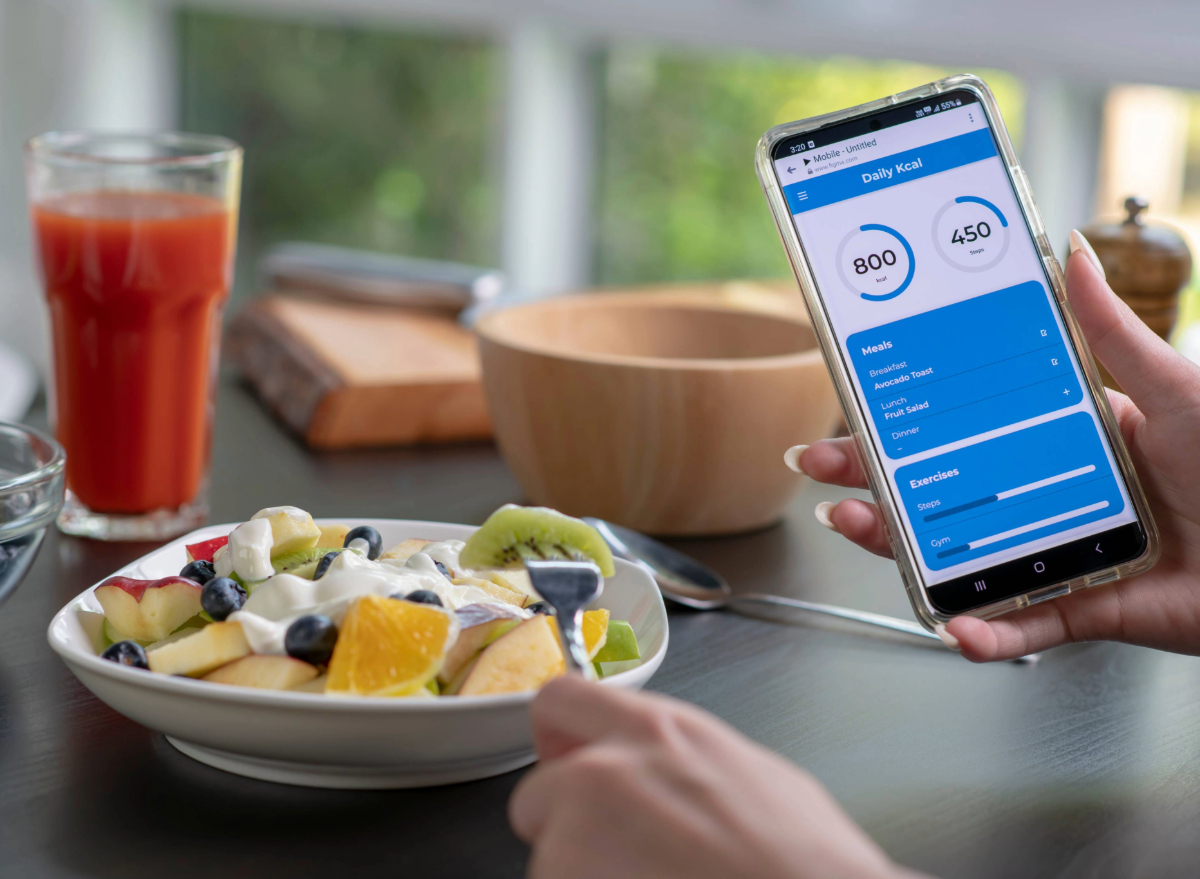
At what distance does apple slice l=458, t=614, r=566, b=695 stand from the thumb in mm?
398

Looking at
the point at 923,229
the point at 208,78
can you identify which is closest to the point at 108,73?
the point at 208,78

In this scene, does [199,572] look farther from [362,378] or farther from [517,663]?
[362,378]

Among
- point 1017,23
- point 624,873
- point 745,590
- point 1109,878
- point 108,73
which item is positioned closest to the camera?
point 624,873

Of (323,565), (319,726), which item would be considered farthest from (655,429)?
(319,726)

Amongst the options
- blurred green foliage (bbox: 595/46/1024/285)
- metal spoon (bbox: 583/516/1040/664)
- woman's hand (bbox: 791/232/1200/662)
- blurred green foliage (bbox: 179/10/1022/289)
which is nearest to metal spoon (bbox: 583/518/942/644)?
metal spoon (bbox: 583/516/1040/664)

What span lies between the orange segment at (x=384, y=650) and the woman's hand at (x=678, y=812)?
0.11 metres

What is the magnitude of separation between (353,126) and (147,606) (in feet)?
9.05

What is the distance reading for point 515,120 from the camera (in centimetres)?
307

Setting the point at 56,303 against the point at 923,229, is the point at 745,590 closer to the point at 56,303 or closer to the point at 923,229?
the point at 923,229

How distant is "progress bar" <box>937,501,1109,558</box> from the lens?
2.43 ft

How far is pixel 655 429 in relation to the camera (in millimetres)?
989

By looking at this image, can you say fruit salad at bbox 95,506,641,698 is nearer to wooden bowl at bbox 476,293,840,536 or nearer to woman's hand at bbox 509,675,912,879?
woman's hand at bbox 509,675,912,879

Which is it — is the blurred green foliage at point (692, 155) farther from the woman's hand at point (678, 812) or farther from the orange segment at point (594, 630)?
the woman's hand at point (678, 812)

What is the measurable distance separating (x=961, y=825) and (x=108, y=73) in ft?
9.58
